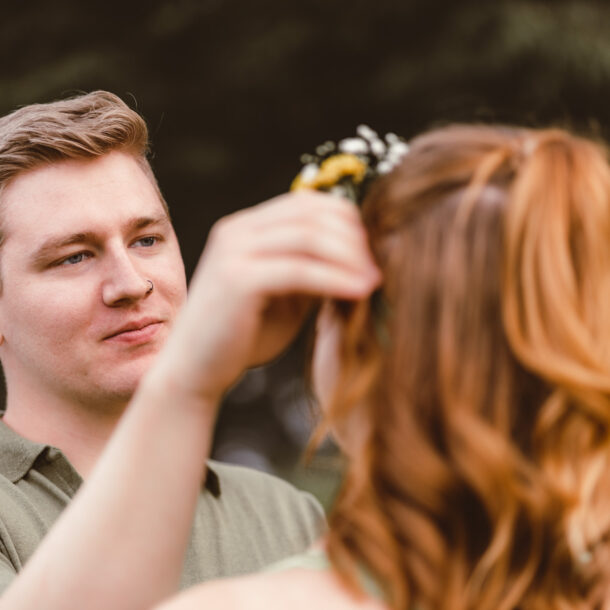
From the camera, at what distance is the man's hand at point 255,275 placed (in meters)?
1.57

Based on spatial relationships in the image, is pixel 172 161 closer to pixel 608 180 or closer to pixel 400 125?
pixel 400 125

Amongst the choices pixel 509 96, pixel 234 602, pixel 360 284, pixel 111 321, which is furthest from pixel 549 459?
pixel 509 96

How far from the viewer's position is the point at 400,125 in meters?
7.46

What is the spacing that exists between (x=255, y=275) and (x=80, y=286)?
5.05ft

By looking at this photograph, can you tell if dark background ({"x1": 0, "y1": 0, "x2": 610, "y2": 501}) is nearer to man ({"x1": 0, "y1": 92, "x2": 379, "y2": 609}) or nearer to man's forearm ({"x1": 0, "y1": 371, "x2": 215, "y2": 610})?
man ({"x1": 0, "y1": 92, "x2": 379, "y2": 609})

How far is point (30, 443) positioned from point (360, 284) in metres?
1.63

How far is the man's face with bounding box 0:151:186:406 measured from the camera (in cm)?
300

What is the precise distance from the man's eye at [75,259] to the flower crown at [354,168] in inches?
48.2

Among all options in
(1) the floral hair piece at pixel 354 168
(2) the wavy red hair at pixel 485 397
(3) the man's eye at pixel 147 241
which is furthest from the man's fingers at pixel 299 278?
(3) the man's eye at pixel 147 241

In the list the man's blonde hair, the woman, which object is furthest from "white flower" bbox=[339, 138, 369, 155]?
the man's blonde hair

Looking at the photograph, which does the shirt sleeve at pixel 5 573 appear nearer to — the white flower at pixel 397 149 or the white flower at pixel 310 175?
the white flower at pixel 310 175

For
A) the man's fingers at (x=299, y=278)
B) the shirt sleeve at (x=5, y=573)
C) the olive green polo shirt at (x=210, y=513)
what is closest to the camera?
the man's fingers at (x=299, y=278)

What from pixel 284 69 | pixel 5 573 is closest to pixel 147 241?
pixel 5 573

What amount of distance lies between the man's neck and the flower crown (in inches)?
52.9
